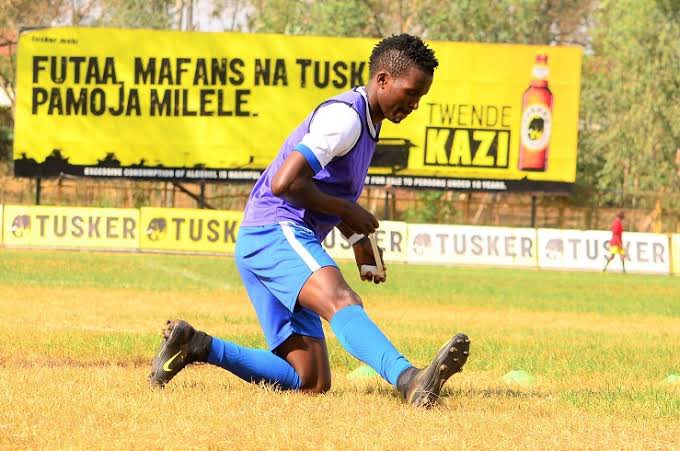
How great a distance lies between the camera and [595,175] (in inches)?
2370

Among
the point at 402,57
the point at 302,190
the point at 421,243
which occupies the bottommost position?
the point at 421,243

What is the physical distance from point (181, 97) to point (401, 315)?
23.0 m

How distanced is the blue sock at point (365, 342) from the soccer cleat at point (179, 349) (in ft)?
3.01

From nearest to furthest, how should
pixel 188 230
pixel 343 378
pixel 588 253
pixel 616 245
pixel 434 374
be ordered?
pixel 434 374
pixel 343 378
pixel 616 245
pixel 188 230
pixel 588 253

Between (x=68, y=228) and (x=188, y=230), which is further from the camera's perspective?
(x=188, y=230)

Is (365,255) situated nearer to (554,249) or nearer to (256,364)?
(256,364)

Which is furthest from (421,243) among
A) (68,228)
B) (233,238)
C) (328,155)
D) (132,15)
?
(132,15)

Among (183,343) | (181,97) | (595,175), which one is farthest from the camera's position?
(595,175)

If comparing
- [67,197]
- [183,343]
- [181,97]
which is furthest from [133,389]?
[67,197]

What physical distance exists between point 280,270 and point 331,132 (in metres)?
0.80

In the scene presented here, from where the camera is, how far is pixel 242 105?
126ft

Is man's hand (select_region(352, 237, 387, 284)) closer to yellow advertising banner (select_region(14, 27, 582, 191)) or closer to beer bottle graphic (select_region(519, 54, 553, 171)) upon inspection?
yellow advertising banner (select_region(14, 27, 582, 191))

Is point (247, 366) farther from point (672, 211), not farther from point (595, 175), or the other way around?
point (595, 175)

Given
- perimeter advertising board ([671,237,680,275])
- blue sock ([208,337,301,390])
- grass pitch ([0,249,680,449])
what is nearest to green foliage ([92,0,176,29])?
perimeter advertising board ([671,237,680,275])
